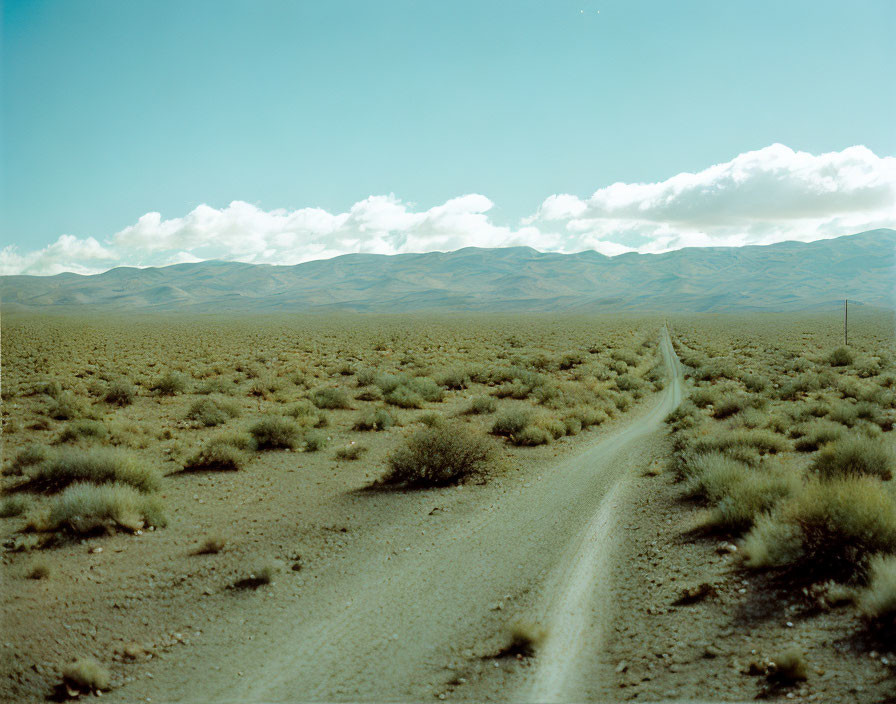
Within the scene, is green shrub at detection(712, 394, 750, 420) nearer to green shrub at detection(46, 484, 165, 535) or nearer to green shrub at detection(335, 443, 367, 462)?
green shrub at detection(335, 443, 367, 462)

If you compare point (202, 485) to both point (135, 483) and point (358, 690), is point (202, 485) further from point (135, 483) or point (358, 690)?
point (358, 690)

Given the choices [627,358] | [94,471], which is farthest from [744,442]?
[627,358]

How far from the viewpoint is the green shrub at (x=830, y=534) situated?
6.58 metres

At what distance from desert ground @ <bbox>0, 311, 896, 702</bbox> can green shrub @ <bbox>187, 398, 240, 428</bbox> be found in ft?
0.56

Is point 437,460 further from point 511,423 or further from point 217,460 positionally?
point 217,460

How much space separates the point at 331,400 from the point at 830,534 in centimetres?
1759

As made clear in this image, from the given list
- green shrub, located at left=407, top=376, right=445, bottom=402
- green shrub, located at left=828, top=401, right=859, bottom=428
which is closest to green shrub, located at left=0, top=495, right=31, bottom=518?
green shrub, located at left=407, top=376, right=445, bottom=402

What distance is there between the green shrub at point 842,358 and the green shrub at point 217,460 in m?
35.2

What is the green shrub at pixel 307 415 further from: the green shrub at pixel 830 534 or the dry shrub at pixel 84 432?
the green shrub at pixel 830 534

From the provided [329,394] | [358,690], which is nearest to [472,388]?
[329,394]

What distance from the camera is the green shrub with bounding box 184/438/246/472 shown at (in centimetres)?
1382

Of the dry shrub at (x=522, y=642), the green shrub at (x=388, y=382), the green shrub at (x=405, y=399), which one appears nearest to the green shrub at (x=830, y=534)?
the dry shrub at (x=522, y=642)

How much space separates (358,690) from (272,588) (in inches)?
103

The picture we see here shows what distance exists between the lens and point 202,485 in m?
12.6
